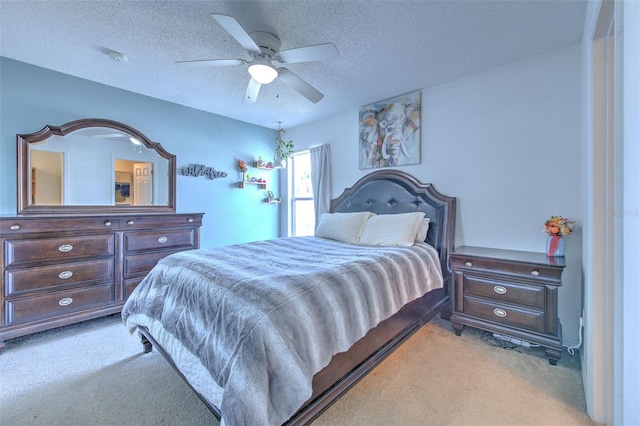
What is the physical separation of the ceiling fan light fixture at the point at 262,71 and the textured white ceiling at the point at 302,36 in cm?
27

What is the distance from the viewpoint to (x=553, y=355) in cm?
200

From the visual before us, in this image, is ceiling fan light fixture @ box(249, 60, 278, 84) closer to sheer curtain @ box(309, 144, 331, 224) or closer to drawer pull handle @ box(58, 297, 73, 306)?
sheer curtain @ box(309, 144, 331, 224)

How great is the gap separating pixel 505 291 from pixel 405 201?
1.36 meters

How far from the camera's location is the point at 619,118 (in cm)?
96

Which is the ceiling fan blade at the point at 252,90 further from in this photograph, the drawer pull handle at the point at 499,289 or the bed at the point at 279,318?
the drawer pull handle at the point at 499,289

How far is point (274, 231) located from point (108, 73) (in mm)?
3097

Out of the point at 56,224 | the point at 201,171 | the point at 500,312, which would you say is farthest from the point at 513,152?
the point at 56,224

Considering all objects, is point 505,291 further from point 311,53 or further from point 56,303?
point 56,303

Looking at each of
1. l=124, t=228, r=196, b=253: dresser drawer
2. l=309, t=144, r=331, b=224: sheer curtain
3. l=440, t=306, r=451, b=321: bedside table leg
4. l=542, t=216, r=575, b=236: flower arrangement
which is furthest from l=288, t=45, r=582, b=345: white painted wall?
l=124, t=228, r=196, b=253: dresser drawer

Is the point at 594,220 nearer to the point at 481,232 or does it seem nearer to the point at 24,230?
the point at 481,232

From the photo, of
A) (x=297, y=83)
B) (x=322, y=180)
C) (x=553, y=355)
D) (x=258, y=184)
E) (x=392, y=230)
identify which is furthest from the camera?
(x=258, y=184)

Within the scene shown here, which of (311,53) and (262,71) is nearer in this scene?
(311,53)

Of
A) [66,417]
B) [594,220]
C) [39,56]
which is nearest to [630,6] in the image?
[594,220]

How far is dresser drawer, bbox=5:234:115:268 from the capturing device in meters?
2.28
